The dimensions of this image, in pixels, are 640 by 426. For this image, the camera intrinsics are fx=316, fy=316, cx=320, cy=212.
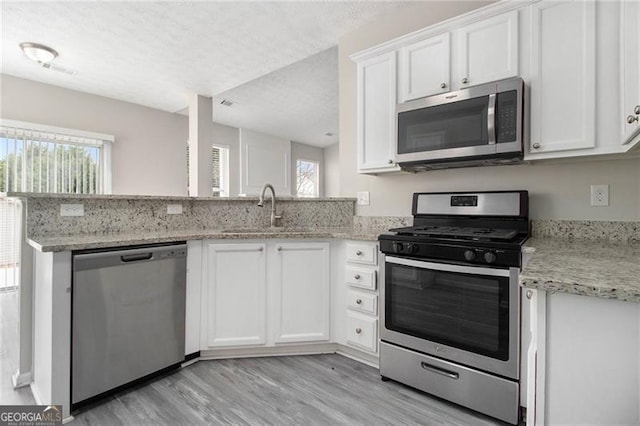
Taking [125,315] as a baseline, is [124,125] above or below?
above

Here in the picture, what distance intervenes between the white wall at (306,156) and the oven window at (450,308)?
5182 mm

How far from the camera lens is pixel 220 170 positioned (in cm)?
598

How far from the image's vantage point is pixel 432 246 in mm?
1733

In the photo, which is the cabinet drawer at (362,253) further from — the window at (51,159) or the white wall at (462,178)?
the window at (51,159)

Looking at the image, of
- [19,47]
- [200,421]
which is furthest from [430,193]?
[19,47]

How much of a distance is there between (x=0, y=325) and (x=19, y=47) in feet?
8.70

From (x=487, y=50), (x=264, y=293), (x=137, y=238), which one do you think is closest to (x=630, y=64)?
(x=487, y=50)

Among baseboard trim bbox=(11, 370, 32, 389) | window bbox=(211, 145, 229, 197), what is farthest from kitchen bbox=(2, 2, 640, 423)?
window bbox=(211, 145, 229, 197)

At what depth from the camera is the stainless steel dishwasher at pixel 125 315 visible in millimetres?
1647

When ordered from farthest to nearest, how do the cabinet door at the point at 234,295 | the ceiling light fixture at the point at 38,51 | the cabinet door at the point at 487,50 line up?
the ceiling light fixture at the point at 38,51
the cabinet door at the point at 234,295
the cabinet door at the point at 487,50

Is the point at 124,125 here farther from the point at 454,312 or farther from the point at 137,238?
the point at 454,312

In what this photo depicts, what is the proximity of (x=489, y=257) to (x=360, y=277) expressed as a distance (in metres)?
0.85

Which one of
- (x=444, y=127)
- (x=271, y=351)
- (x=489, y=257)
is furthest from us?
(x=271, y=351)

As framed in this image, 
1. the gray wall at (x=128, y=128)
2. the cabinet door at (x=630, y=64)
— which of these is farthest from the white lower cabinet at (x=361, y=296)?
the gray wall at (x=128, y=128)
